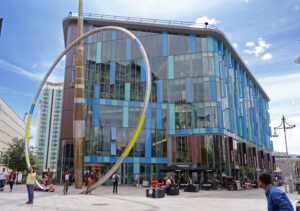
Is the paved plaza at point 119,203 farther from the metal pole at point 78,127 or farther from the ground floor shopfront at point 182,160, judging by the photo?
the ground floor shopfront at point 182,160

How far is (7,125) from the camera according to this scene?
8862 centimetres

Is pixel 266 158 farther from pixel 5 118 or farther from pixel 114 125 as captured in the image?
pixel 5 118

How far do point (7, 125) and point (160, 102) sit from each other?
65.8m

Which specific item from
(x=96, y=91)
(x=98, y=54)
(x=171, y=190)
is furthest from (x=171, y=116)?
(x=171, y=190)

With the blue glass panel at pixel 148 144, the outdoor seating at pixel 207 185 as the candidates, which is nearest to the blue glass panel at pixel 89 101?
the blue glass panel at pixel 148 144

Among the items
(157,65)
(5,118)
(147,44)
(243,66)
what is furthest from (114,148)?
(5,118)

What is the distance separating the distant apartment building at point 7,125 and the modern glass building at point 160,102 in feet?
140

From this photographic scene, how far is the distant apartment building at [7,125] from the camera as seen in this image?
81.1m

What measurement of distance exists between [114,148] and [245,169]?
23200mm

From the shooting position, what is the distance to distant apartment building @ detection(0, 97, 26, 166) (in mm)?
81137

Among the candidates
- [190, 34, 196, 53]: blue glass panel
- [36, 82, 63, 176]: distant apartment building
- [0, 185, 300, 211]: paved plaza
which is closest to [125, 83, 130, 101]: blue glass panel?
[190, 34, 196, 53]: blue glass panel

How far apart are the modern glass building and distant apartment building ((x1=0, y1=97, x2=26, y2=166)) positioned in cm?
4259

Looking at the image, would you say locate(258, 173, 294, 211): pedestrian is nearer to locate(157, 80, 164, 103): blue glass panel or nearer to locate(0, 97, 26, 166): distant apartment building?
locate(157, 80, 164, 103): blue glass panel

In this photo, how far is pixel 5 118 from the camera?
85.6 m
